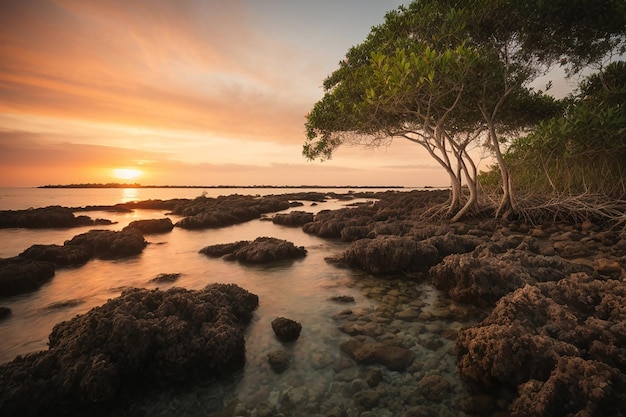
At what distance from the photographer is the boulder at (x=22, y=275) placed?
25.1 feet

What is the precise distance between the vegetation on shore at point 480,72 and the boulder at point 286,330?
9.68 meters

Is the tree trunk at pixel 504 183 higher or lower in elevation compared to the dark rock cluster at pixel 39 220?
higher

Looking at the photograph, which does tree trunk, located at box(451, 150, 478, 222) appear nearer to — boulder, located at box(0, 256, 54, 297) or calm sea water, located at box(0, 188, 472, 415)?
calm sea water, located at box(0, 188, 472, 415)

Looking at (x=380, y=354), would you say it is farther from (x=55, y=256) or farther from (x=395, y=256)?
(x=55, y=256)

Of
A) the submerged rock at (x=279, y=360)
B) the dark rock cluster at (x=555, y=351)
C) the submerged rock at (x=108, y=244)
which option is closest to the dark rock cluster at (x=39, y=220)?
the submerged rock at (x=108, y=244)

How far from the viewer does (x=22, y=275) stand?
8039 mm

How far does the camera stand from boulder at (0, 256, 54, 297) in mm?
7660

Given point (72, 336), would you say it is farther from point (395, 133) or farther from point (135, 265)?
point (395, 133)

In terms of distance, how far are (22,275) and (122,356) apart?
22.2ft

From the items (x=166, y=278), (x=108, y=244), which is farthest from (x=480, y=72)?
(x=108, y=244)

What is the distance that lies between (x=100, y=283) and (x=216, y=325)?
19.6 feet

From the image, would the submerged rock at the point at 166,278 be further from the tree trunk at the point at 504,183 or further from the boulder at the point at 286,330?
the tree trunk at the point at 504,183

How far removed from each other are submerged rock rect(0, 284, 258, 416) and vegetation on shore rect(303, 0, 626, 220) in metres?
10.5

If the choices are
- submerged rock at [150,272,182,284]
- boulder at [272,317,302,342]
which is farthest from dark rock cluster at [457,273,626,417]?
submerged rock at [150,272,182,284]
